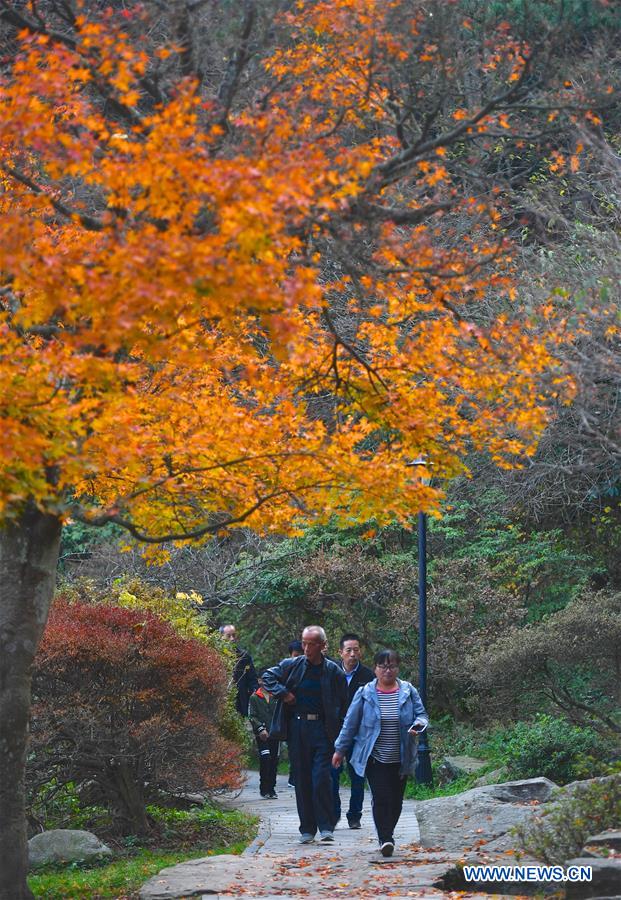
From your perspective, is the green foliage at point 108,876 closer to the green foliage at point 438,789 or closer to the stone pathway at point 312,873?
the stone pathway at point 312,873

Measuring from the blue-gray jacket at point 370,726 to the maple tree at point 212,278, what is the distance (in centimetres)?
160

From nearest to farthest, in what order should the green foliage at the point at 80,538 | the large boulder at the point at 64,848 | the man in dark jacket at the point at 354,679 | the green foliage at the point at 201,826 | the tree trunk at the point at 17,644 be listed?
1. the tree trunk at the point at 17,644
2. the large boulder at the point at 64,848
3. the green foliage at the point at 201,826
4. the man in dark jacket at the point at 354,679
5. the green foliage at the point at 80,538

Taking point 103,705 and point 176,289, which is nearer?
point 176,289

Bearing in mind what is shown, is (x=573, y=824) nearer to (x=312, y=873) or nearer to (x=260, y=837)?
(x=312, y=873)

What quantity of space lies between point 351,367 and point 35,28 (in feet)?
11.2

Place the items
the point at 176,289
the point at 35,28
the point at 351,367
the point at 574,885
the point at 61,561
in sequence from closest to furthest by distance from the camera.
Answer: the point at 176,289, the point at 574,885, the point at 35,28, the point at 351,367, the point at 61,561

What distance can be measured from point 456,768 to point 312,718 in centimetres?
573

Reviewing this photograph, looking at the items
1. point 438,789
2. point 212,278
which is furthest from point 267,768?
point 212,278

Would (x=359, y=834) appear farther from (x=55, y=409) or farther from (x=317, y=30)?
(x=317, y=30)

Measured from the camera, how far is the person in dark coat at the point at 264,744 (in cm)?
1444

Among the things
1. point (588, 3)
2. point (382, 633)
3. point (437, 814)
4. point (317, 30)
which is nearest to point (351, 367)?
point (317, 30)

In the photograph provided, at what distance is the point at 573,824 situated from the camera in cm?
781

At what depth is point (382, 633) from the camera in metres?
19.7

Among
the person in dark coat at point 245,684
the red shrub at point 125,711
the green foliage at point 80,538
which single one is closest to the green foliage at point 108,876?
the red shrub at point 125,711
